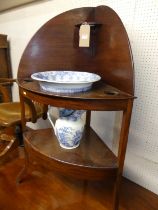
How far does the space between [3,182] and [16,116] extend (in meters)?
0.44

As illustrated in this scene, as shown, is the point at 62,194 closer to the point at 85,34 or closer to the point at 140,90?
the point at 140,90

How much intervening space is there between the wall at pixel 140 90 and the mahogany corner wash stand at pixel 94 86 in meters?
0.16

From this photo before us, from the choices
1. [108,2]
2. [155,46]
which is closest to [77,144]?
[155,46]

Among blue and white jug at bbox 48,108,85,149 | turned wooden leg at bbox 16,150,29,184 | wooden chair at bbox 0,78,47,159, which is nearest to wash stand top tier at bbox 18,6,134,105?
blue and white jug at bbox 48,108,85,149

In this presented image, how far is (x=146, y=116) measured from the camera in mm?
1104

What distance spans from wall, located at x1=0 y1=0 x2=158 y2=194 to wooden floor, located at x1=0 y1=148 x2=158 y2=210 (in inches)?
4.3

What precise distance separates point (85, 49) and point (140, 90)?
391mm

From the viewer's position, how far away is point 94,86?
946mm

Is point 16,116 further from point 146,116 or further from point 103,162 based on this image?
point 146,116

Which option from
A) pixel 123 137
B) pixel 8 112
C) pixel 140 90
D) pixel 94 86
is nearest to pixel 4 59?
pixel 8 112

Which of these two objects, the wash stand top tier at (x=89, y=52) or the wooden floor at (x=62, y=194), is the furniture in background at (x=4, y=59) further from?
the wooden floor at (x=62, y=194)

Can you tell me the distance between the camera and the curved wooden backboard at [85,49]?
86 cm

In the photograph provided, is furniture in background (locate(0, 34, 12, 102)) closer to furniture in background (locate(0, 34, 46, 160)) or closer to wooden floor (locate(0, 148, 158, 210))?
furniture in background (locate(0, 34, 46, 160))

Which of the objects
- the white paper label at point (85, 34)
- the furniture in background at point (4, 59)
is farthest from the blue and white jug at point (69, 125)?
the furniture in background at point (4, 59)
